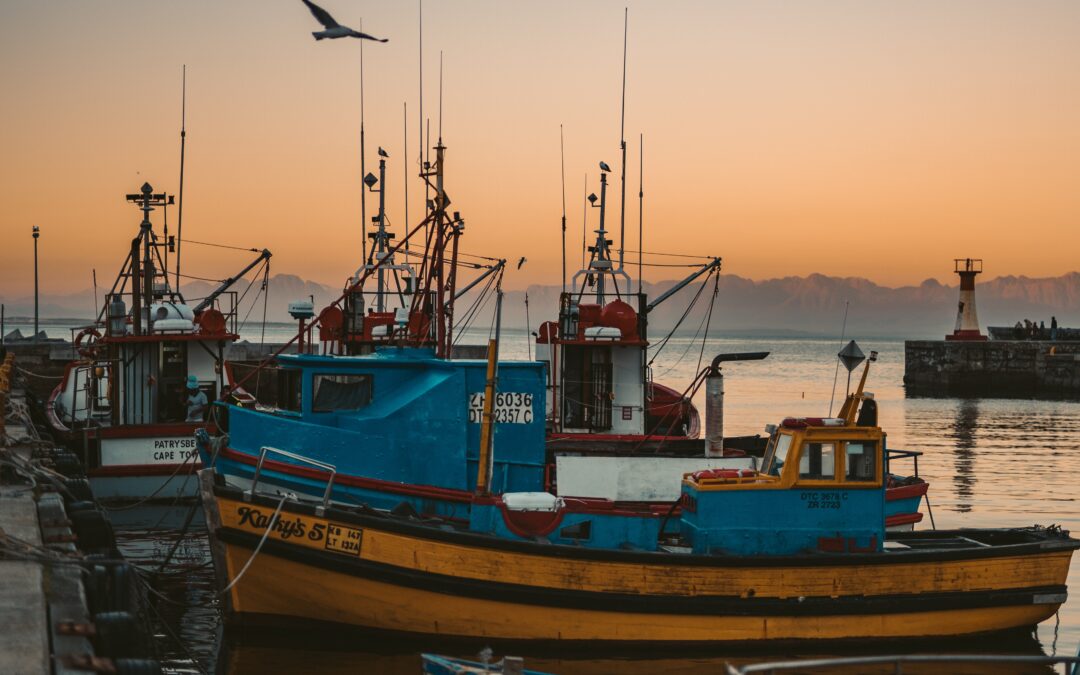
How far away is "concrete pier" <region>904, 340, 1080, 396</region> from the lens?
67.9 meters

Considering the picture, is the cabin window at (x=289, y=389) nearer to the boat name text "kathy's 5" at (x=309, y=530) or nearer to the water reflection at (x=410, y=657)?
the boat name text "kathy's 5" at (x=309, y=530)

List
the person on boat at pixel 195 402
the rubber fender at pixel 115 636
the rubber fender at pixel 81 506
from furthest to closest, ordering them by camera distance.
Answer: the person on boat at pixel 195 402
the rubber fender at pixel 81 506
the rubber fender at pixel 115 636

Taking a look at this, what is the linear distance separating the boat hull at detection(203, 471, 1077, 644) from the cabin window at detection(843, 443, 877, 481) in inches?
36.3

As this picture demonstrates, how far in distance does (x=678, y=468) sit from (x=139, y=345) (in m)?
12.7

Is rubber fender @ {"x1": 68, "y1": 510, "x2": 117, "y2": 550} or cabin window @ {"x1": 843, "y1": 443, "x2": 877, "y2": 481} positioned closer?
cabin window @ {"x1": 843, "y1": 443, "x2": 877, "y2": 481}

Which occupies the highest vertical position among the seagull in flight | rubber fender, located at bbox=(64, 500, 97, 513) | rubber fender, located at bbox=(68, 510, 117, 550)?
the seagull in flight

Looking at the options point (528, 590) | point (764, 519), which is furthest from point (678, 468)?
point (528, 590)

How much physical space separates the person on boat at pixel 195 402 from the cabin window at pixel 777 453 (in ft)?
44.4

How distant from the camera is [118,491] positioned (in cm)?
2178

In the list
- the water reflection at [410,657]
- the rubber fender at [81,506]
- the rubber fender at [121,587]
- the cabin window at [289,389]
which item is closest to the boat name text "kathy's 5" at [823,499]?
the water reflection at [410,657]

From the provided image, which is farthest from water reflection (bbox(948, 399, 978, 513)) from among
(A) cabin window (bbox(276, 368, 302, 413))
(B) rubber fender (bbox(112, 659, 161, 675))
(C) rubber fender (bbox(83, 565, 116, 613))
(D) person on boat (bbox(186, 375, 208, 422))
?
(B) rubber fender (bbox(112, 659, 161, 675))

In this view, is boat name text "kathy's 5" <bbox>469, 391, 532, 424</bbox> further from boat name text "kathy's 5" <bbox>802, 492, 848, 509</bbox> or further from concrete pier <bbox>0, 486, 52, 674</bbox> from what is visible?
concrete pier <bbox>0, 486, 52, 674</bbox>

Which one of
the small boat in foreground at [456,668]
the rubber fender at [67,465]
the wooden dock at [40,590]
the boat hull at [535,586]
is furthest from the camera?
the rubber fender at [67,465]

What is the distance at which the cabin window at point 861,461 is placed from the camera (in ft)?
43.2
